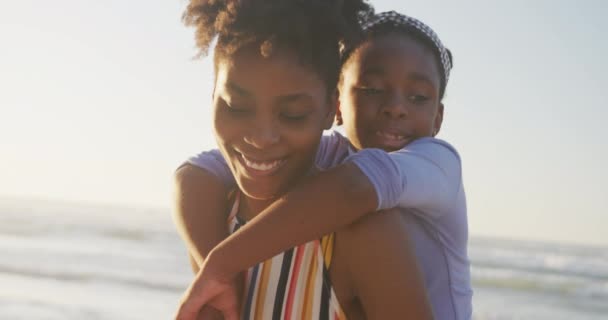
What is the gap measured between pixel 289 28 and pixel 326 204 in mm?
508

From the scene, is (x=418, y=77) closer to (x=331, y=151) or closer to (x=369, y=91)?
(x=369, y=91)

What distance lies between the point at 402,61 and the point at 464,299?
33.6 inches

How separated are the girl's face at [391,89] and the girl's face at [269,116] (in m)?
0.64

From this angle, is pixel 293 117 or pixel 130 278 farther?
pixel 130 278

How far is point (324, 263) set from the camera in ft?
7.95

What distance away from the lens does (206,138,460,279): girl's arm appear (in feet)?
A: 7.54

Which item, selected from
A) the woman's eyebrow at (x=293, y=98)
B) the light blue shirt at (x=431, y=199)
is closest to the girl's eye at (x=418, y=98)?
the light blue shirt at (x=431, y=199)

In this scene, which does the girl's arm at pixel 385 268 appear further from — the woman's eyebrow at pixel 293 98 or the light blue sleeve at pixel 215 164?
the light blue sleeve at pixel 215 164

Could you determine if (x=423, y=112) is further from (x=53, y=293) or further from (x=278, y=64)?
(x=53, y=293)

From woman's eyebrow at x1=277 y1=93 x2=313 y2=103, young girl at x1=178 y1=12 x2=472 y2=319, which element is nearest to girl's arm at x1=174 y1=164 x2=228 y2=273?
young girl at x1=178 y1=12 x2=472 y2=319

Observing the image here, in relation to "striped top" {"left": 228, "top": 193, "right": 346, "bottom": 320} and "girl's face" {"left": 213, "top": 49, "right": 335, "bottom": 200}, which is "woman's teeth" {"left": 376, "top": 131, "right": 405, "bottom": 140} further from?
"striped top" {"left": 228, "top": 193, "right": 346, "bottom": 320}

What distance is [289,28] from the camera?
8.21ft

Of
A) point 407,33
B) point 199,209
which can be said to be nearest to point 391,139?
point 407,33

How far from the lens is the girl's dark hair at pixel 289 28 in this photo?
250 cm
